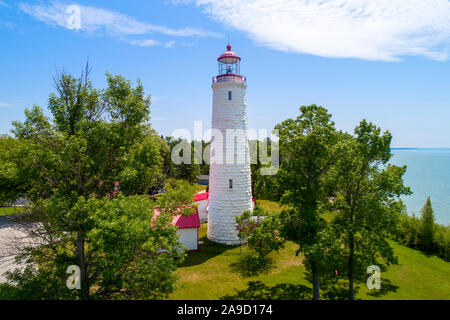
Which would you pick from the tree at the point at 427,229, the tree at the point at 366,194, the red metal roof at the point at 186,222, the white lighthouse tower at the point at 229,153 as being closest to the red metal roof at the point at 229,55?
the white lighthouse tower at the point at 229,153

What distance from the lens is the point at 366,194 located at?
531 inches

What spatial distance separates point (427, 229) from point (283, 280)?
717 inches

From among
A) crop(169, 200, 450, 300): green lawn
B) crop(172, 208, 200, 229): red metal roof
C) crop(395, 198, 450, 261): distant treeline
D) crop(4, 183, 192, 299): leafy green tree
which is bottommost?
crop(169, 200, 450, 300): green lawn

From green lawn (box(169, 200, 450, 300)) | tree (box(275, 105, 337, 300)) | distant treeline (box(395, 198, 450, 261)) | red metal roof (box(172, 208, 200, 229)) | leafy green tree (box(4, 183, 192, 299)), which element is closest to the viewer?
leafy green tree (box(4, 183, 192, 299))

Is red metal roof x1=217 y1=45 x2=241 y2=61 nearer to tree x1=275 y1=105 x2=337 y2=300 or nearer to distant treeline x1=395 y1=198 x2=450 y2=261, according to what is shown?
tree x1=275 y1=105 x2=337 y2=300

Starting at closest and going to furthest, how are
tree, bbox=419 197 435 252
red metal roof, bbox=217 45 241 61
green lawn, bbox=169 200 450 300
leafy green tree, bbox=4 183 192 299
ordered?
leafy green tree, bbox=4 183 192 299
green lawn, bbox=169 200 450 300
red metal roof, bbox=217 45 241 61
tree, bbox=419 197 435 252

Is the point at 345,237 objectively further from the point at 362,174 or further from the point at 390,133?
the point at 390,133

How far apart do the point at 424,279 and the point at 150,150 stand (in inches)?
880

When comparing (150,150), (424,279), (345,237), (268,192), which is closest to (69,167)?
(150,150)

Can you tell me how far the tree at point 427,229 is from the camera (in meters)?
25.6

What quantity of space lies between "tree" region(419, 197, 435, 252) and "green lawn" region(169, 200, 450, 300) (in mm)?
2058

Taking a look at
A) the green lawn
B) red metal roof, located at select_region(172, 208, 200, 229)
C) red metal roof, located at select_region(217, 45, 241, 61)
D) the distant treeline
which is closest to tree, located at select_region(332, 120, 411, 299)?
the green lawn

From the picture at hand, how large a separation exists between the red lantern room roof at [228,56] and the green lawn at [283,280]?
1807cm

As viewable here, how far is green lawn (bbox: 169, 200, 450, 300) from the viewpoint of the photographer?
53.9ft
